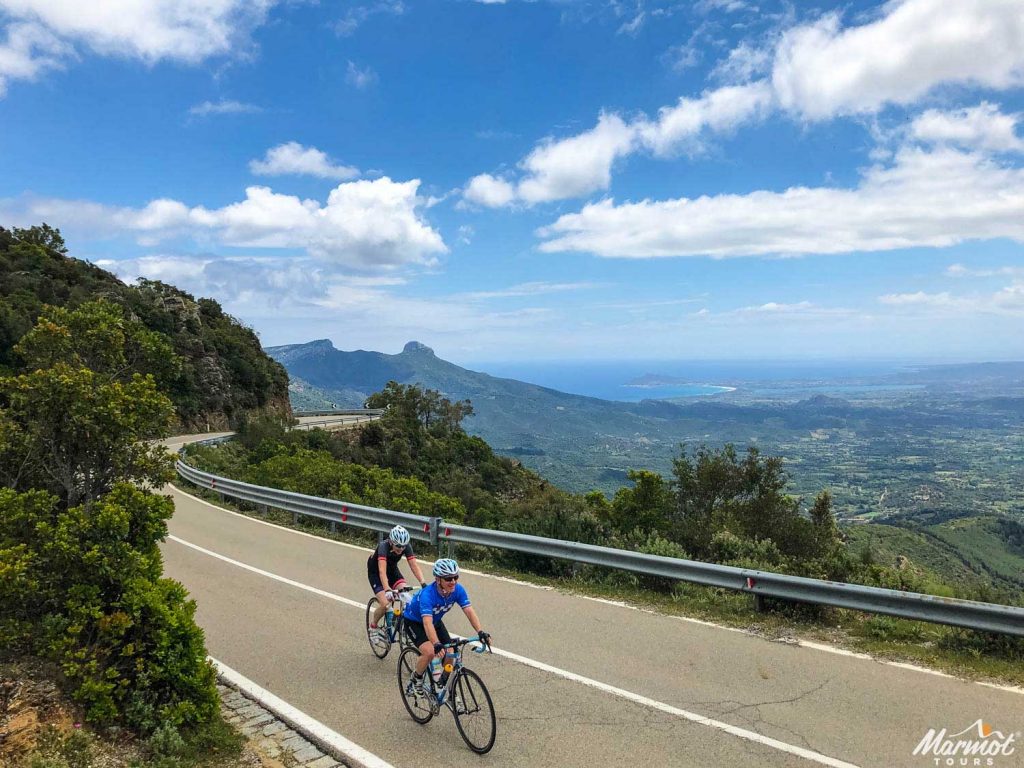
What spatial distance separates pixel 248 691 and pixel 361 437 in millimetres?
41630

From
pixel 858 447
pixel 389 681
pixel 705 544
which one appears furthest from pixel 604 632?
pixel 858 447

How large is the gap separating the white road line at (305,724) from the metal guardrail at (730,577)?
16.6 feet

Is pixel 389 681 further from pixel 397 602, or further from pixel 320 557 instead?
pixel 320 557

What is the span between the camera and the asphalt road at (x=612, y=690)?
4973mm

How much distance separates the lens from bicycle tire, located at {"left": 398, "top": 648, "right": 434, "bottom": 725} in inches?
219

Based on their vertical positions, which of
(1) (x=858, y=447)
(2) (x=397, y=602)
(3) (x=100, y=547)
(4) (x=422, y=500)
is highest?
(3) (x=100, y=547)

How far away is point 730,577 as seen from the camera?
827cm

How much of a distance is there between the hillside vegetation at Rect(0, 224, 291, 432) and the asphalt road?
1543 inches

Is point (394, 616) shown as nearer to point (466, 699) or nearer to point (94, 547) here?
point (466, 699)

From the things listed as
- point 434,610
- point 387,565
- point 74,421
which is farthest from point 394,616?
point 74,421

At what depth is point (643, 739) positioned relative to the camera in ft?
16.8

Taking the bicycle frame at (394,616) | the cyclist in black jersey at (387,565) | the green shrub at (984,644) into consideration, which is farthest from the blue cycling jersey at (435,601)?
the green shrub at (984,644)

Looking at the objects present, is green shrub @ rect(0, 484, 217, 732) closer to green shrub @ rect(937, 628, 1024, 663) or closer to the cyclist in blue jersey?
the cyclist in blue jersey

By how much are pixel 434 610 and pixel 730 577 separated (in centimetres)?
461
